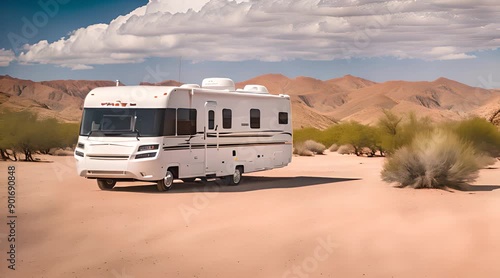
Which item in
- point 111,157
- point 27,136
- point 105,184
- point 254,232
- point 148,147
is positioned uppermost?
point 27,136

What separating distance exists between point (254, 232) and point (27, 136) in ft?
73.4

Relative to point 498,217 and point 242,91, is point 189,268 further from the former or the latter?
point 242,91

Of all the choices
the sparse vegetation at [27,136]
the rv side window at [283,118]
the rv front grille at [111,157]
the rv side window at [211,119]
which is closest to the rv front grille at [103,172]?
the rv front grille at [111,157]

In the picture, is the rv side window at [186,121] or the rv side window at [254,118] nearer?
the rv side window at [186,121]

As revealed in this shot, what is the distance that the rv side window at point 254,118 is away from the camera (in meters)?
21.1

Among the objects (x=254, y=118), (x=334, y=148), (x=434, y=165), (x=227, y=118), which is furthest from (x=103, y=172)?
(x=334, y=148)

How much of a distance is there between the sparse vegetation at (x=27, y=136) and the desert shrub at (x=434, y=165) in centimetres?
1833

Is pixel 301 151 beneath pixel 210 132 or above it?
beneath

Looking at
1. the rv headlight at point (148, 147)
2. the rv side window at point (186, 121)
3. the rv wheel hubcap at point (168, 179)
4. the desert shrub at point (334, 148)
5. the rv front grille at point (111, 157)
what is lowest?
the rv wheel hubcap at point (168, 179)

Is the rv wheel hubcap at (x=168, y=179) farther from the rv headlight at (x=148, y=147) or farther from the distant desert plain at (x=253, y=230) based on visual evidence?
the rv headlight at (x=148, y=147)

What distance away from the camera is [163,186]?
715 inches

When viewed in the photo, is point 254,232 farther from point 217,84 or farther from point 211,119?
point 217,84

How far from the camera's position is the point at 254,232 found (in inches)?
480

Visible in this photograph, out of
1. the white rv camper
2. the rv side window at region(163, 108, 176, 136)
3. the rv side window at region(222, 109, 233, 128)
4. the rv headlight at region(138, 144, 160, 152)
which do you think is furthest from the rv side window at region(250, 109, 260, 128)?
the rv headlight at region(138, 144, 160, 152)
